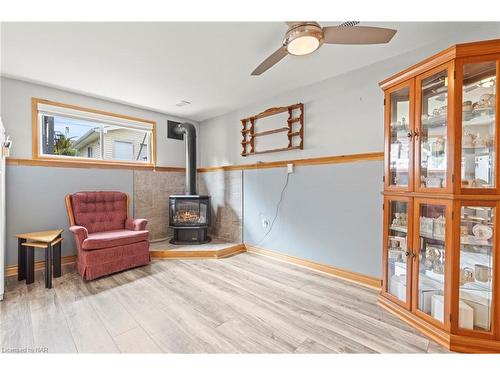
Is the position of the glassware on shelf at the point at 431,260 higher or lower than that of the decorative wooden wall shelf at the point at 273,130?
lower

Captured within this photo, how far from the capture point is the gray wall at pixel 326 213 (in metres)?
2.36

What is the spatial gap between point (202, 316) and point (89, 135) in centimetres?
316

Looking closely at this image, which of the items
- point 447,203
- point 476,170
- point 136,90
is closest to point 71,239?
point 136,90

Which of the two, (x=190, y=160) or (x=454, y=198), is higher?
(x=190, y=160)

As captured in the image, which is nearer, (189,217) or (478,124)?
(478,124)

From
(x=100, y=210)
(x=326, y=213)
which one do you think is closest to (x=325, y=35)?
(x=326, y=213)

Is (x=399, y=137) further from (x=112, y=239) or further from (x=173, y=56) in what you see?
(x=112, y=239)

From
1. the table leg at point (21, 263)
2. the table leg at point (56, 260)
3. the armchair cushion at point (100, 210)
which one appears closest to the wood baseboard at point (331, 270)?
the armchair cushion at point (100, 210)

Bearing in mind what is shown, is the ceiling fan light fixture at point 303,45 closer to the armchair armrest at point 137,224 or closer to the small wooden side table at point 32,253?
the armchair armrest at point 137,224

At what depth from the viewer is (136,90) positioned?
118 inches

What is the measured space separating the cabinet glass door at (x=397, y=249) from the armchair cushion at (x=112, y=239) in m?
2.79

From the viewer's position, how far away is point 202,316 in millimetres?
1805

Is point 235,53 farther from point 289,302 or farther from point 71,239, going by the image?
point 71,239

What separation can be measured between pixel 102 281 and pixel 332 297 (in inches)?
96.6
